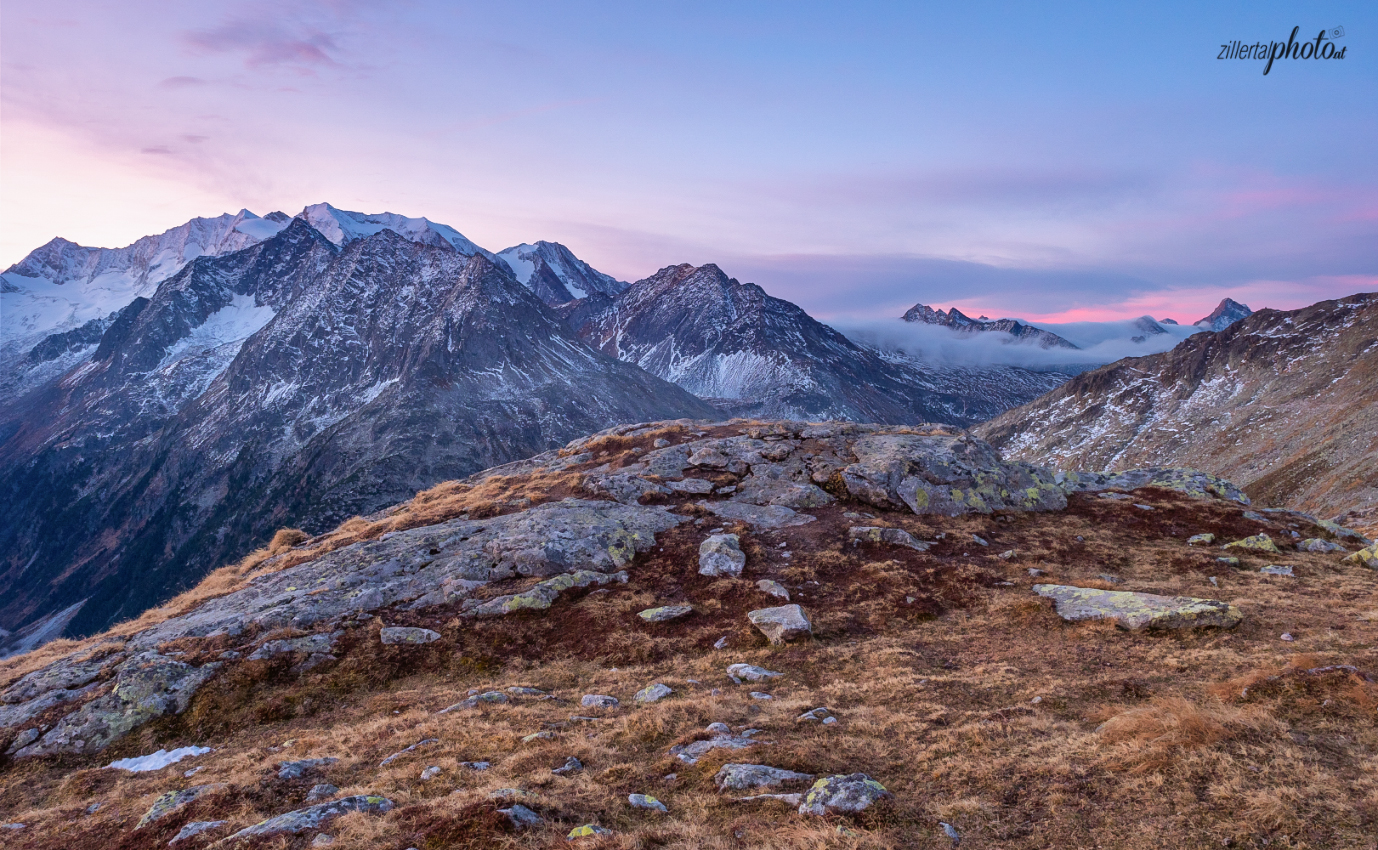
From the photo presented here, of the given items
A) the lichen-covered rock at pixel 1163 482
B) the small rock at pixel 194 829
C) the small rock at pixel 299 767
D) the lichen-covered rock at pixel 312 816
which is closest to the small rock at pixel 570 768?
the lichen-covered rock at pixel 312 816

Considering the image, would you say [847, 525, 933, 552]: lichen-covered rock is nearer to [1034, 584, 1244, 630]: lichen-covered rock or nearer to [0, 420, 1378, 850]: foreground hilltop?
[0, 420, 1378, 850]: foreground hilltop

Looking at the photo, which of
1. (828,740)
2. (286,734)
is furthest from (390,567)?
(828,740)

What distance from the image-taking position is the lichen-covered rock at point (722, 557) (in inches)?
1120

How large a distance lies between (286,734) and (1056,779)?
20615mm

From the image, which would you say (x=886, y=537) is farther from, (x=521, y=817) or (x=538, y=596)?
(x=521, y=817)

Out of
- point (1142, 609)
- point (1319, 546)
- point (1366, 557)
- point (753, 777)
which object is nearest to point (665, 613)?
point (753, 777)

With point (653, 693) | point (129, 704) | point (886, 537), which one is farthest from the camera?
point (886, 537)

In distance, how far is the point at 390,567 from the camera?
1122 inches

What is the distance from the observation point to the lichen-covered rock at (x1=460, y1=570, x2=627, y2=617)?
25688 millimetres

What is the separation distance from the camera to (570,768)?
1393 cm

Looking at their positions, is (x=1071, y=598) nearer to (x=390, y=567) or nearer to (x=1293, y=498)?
(x=390, y=567)

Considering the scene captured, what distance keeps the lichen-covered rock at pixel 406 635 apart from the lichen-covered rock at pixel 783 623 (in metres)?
12.8

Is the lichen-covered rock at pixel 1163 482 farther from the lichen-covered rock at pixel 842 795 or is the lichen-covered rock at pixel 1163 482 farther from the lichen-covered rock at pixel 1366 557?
the lichen-covered rock at pixel 842 795

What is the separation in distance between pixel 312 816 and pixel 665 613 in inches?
598
